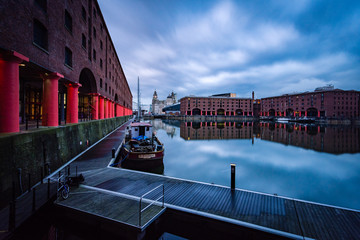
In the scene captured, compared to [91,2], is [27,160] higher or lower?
lower

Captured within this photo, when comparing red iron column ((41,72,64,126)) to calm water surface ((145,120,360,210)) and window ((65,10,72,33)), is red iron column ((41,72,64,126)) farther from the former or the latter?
calm water surface ((145,120,360,210))

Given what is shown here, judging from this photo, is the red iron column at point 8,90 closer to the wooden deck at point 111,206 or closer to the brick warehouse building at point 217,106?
the wooden deck at point 111,206

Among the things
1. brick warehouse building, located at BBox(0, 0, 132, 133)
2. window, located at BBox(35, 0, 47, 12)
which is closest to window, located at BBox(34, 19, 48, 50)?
brick warehouse building, located at BBox(0, 0, 132, 133)

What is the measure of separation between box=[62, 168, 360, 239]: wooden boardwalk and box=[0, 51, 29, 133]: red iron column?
516 centimetres

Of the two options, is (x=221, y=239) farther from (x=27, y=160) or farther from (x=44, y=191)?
(x=27, y=160)

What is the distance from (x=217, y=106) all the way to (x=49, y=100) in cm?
13400

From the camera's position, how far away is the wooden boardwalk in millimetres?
6129

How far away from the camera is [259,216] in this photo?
6840 mm

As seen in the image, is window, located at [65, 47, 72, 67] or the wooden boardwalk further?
window, located at [65, 47, 72, 67]

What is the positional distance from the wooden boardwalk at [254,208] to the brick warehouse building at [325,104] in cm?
13431

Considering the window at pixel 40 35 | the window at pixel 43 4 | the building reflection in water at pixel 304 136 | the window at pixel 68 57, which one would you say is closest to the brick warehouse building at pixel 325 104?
the building reflection in water at pixel 304 136

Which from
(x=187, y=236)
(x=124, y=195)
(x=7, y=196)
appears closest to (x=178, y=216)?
(x=187, y=236)

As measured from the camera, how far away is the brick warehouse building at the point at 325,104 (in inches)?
4230

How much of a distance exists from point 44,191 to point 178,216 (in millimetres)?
6642
